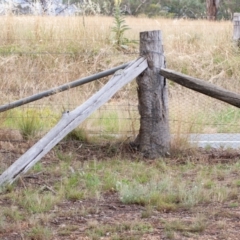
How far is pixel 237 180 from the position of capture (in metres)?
5.75

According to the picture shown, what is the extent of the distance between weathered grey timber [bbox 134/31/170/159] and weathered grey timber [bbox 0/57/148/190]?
0.39ft

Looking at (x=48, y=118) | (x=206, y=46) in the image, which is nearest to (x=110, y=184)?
(x=48, y=118)

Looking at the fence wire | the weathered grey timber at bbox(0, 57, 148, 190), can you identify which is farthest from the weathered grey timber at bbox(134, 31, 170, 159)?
the fence wire

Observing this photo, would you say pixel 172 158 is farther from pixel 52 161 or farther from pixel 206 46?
pixel 206 46

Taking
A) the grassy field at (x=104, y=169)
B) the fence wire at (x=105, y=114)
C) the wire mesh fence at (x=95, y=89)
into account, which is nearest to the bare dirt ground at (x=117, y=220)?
the grassy field at (x=104, y=169)

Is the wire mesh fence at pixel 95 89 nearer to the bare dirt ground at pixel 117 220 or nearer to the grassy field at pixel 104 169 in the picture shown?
the grassy field at pixel 104 169

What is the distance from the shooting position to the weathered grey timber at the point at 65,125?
525 cm

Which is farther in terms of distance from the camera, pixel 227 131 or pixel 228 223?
pixel 227 131

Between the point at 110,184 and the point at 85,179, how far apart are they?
32 cm

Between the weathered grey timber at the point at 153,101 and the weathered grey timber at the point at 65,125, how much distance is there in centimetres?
12

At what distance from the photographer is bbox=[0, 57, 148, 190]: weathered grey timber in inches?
207

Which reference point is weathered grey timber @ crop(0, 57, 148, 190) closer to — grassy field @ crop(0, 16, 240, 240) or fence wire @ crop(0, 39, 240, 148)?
grassy field @ crop(0, 16, 240, 240)

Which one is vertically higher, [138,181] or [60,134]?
[60,134]

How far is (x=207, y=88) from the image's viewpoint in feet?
19.8
